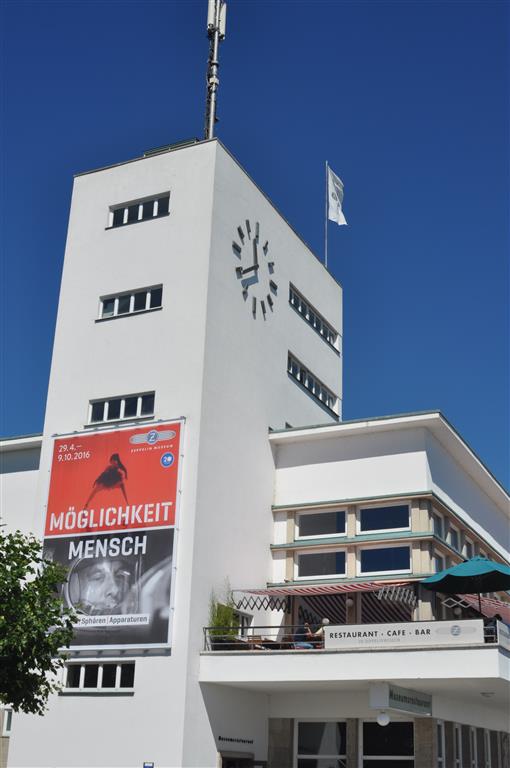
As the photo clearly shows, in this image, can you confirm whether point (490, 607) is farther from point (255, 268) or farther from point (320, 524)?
point (255, 268)

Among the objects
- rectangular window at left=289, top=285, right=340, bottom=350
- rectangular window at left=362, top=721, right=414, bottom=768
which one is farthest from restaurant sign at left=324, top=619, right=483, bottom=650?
rectangular window at left=289, top=285, right=340, bottom=350

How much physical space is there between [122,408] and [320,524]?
7.63 m

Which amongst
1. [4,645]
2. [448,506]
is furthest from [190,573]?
[448,506]

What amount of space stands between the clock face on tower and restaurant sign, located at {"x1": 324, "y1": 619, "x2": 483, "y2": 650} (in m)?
12.0

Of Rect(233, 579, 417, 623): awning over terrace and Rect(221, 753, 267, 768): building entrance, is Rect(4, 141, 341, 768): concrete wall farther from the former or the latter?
Rect(233, 579, 417, 623): awning over terrace

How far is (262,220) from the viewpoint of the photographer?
33656 millimetres

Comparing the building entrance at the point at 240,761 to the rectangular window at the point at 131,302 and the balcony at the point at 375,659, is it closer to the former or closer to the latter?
the balcony at the point at 375,659

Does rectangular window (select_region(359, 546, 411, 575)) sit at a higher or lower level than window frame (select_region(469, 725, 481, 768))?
higher

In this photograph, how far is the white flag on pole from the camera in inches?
1592

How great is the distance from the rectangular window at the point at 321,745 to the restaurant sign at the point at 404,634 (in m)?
4.24

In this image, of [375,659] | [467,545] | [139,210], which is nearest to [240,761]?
[375,659]

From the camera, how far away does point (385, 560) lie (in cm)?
2908

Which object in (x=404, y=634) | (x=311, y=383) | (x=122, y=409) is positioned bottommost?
(x=404, y=634)

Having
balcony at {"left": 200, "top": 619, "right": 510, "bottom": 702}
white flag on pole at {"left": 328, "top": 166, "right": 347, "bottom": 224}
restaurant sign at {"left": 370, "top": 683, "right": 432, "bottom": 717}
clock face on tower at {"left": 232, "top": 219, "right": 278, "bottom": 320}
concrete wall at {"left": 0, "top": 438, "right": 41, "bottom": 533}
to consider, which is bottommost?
restaurant sign at {"left": 370, "top": 683, "right": 432, "bottom": 717}
